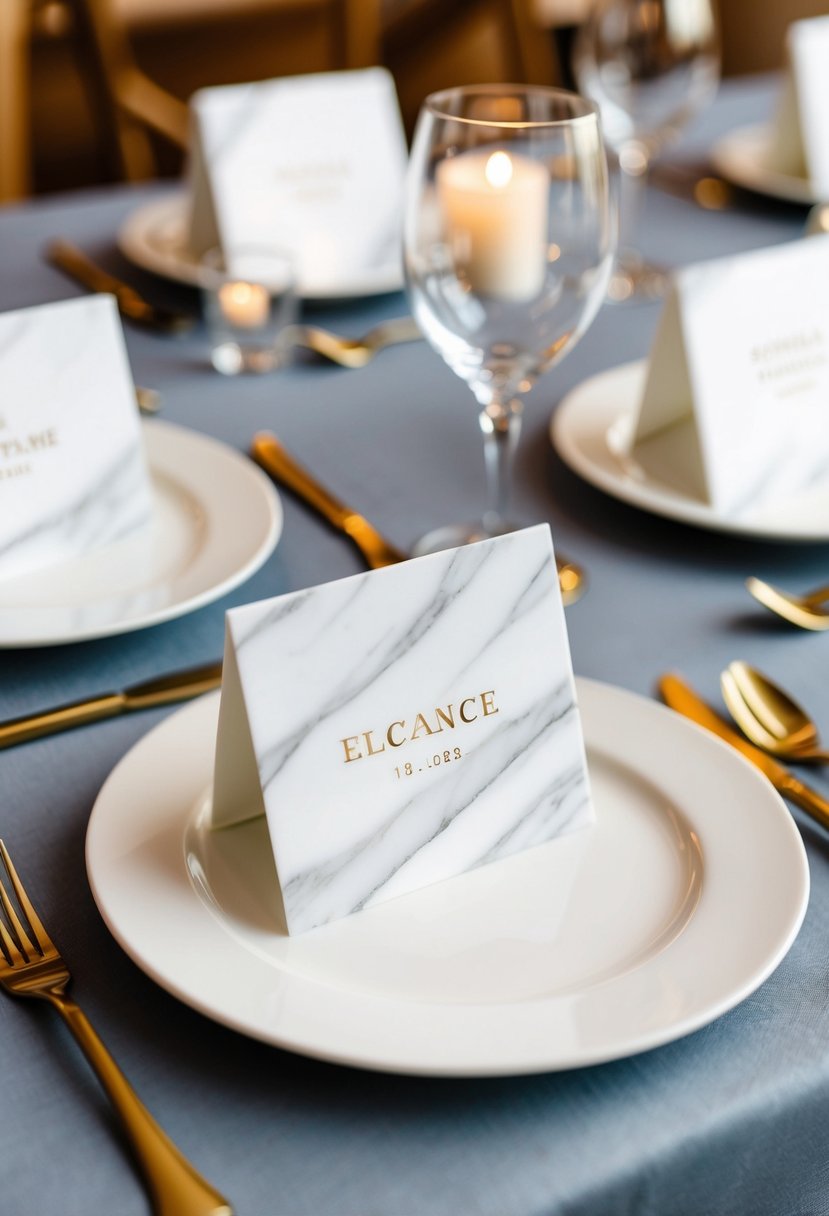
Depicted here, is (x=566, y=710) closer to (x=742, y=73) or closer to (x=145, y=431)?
(x=145, y=431)

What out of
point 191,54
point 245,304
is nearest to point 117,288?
point 245,304

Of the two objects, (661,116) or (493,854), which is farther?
(661,116)

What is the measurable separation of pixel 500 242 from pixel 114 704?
341 millimetres

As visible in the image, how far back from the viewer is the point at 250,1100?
47cm

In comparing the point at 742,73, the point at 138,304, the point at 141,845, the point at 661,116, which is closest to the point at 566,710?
the point at 141,845

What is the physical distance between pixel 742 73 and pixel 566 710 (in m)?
3.69

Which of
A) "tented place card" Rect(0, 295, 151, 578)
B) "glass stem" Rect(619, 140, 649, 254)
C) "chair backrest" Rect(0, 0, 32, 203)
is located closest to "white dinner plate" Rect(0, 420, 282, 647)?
"tented place card" Rect(0, 295, 151, 578)

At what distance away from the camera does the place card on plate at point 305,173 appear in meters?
1.19

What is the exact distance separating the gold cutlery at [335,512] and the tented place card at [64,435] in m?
0.14

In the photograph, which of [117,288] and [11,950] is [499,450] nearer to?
[11,950]

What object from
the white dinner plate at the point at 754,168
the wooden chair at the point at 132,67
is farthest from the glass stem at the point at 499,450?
the wooden chair at the point at 132,67

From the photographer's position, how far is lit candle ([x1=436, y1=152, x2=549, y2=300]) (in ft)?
2.51

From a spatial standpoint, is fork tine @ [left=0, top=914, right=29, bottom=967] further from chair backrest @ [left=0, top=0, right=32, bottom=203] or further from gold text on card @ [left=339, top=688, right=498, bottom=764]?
chair backrest @ [left=0, top=0, right=32, bottom=203]

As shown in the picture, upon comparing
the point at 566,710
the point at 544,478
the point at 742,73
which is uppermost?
the point at 566,710
